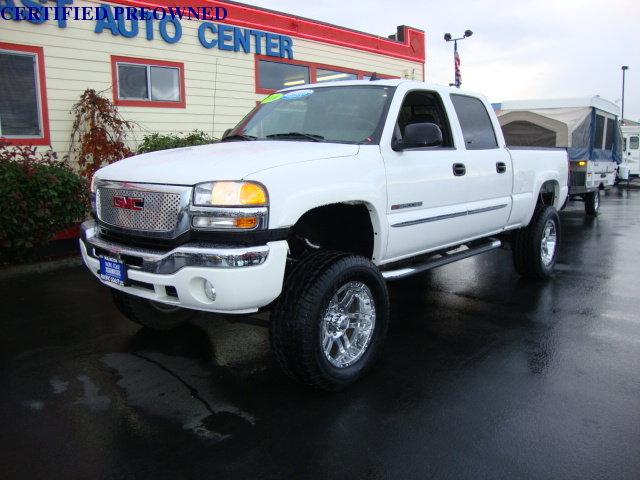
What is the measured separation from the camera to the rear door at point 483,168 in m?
5.02

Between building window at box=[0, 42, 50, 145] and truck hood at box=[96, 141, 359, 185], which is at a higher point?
building window at box=[0, 42, 50, 145]

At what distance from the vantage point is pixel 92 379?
12.7ft

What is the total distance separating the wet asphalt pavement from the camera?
284 centimetres

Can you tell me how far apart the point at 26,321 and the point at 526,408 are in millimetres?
4374

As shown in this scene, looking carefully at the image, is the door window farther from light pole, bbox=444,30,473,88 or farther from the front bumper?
light pole, bbox=444,30,473,88

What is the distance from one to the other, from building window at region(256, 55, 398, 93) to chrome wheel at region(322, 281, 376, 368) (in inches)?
328

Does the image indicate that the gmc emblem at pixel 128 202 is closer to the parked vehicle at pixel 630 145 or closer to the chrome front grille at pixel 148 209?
the chrome front grille at pixel 148 209

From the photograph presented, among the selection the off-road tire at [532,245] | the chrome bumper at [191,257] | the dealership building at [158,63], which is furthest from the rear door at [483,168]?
the dealership building at [158,63]

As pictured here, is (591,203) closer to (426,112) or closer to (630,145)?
(426,112)

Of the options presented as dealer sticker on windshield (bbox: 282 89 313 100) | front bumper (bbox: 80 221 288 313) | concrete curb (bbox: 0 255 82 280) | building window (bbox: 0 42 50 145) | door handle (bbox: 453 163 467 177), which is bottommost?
concrete curb (bbox: 0 255 82 280)

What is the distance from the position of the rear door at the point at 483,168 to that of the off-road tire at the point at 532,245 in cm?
70

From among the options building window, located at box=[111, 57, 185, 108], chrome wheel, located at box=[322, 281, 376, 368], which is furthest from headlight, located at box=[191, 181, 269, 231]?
building window, located at box=[111, 57, 185, 108]

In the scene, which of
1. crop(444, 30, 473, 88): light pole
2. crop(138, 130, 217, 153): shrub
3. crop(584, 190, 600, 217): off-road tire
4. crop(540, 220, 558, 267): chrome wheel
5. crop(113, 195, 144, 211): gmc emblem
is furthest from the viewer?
crop(444, 30, 473, 88): light pole

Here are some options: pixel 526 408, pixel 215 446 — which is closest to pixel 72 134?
pixel 215 446
